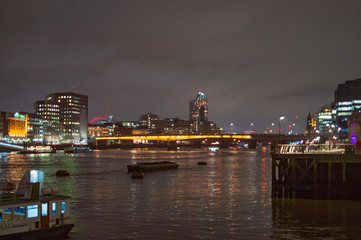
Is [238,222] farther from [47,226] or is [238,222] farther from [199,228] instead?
[47,226]

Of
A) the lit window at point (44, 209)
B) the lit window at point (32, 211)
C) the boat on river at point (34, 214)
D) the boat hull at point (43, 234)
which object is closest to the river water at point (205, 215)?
the boat hull at point (43, 234)

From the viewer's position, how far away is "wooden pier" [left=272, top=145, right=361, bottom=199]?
46125mm

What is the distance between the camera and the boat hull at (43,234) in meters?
24.9

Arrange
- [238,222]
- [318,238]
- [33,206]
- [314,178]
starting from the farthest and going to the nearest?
[314,178] < [238,222] < [318,238] < [33,206]

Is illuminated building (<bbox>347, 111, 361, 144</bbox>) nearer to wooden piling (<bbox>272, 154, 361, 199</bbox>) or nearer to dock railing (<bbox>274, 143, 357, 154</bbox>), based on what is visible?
dock railing (<bbox>274, 143, 357, 154</bbox>)

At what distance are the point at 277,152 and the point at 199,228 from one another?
24.3 meters

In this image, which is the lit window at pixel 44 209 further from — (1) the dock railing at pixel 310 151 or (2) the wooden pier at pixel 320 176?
(1) the dock railing at pixel 310 151

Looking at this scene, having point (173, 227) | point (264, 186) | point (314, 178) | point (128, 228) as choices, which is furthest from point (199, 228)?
point (264, 186)

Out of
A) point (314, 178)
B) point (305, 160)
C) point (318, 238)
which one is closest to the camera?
point (318, 238)

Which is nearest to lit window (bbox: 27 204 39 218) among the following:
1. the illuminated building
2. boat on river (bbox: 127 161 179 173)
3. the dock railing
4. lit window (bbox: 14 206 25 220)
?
lit window (bbox: 14 206 25 220)

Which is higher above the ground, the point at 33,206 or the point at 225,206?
the point at 33,206

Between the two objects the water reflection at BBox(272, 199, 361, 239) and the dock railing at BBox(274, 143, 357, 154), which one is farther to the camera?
the dock railing at BBox(274, 143, 357, 154)

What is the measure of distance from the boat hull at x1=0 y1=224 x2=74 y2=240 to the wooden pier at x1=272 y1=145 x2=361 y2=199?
89.5ft

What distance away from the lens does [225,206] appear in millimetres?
41781
